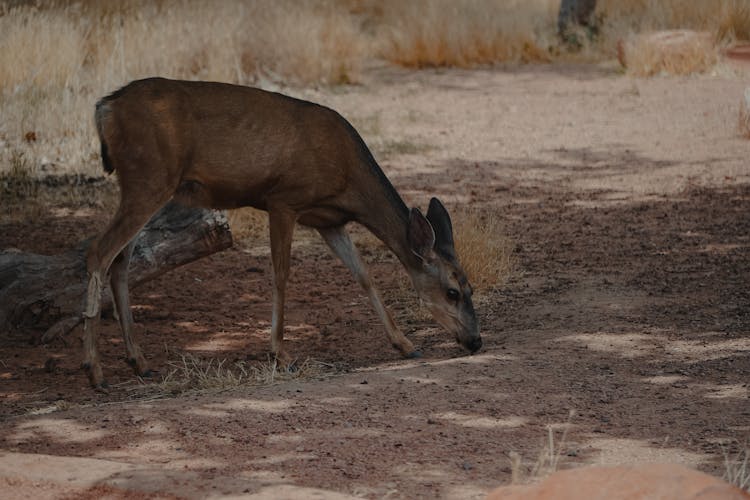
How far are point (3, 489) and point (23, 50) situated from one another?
10.1 m

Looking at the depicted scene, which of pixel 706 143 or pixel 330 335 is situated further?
A: pixel 706 143

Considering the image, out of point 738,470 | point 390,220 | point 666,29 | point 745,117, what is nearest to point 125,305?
point 390,220

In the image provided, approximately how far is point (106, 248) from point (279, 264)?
47.5 inches

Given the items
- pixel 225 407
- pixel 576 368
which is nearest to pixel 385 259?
pixel 576 368

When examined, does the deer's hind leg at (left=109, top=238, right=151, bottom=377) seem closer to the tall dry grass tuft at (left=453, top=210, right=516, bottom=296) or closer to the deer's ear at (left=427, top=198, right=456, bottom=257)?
the deer's ear at (left=427, top=198, right=456, bottom=257)

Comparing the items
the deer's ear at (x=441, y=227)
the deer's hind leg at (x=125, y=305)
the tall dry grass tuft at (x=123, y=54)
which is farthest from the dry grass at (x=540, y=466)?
the tall dry grass tuft at (x=123, y=54)

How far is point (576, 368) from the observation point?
23.3ft

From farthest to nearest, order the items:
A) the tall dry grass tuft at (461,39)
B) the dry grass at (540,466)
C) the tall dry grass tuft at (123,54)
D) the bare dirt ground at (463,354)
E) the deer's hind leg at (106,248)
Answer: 1. the tall dry grass tuft at (461,39)
2. the tall dry grass tuft at (123,54)
3. the deer's hind leg at (106,248)
4. the bare dirt ground at (463,354)
5. the dry grass at (540,466)

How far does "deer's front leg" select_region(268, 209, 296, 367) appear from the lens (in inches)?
307

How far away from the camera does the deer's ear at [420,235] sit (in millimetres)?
7723

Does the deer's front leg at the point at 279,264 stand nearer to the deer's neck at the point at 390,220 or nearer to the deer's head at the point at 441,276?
the deer's neck at the point at 390,220

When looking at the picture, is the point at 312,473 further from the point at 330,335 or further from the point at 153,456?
the point at 330,335

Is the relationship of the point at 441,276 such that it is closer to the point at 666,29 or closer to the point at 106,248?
the point at 106,248

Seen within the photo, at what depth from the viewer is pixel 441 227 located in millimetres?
7984
